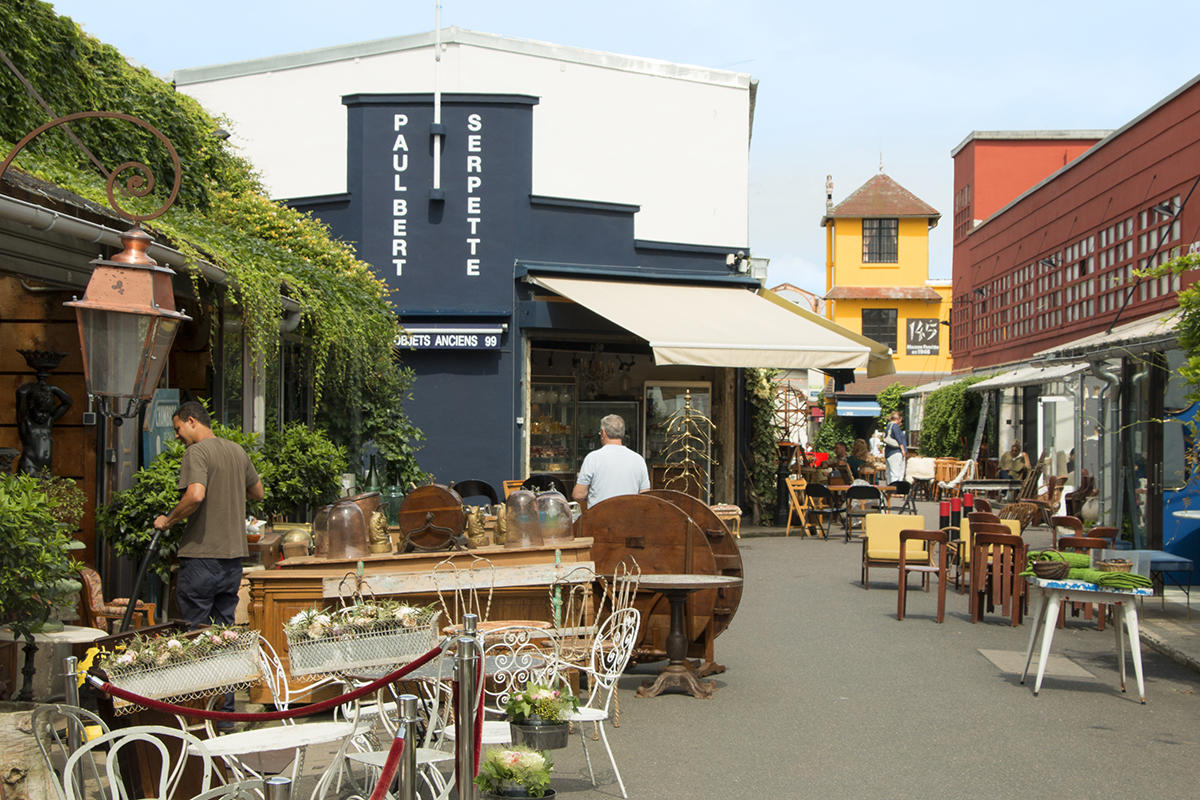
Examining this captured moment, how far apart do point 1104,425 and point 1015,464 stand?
8587 mm

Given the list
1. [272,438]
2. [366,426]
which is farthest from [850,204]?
[272,438]

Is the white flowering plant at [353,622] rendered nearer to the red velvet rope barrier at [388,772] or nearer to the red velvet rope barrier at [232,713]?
the red velvet rope barrier at [232,713]

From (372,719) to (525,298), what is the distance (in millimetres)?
12187

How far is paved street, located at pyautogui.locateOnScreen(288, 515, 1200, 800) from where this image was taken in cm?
587

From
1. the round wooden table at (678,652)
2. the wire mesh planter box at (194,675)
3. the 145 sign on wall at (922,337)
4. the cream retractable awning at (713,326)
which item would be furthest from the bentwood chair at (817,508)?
the 145 sign on wall at (922,337)

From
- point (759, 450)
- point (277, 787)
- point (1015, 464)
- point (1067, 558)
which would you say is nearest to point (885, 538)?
Answer: point (1067, 558)

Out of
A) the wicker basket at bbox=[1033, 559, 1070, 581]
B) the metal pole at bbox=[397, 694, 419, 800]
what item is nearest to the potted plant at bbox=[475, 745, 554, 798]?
the metal pole at bbox=[397, 694, 419, 800]

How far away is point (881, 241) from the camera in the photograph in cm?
5191

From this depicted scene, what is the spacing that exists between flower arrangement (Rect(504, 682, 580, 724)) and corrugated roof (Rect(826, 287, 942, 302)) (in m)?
46.3

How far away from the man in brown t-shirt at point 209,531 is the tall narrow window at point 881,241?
155 ft

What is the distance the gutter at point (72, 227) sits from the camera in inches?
231

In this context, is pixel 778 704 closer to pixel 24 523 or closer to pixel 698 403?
pixel 24 523

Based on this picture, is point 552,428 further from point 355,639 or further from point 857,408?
point 857,408

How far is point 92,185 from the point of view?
807cm
